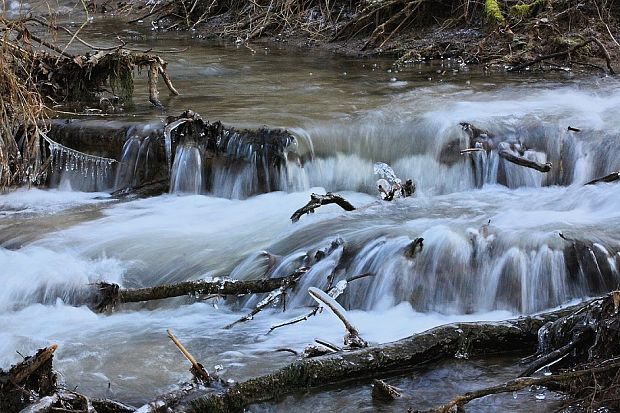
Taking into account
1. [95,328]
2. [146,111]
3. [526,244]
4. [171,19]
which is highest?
[171,19]

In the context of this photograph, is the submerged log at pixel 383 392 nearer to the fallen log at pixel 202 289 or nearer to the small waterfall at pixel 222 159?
the fallen log at pixel 202 289

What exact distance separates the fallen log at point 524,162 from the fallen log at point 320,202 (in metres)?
1.45

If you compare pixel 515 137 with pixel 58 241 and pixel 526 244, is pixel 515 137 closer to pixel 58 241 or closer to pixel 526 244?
pixel 526 244

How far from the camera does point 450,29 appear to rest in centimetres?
1299

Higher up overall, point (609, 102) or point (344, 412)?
point (609, 102)

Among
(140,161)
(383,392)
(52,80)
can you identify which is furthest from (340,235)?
(52,80)

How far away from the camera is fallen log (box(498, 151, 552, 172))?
6.81 m

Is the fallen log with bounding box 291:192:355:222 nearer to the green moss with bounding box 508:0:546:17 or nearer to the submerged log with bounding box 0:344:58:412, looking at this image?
the submerged log with bounding box 0:344:58:412

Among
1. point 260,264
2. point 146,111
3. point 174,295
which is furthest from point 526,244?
point 146,111

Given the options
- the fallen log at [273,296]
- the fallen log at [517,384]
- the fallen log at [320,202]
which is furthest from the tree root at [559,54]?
the fallen log at [517,384]

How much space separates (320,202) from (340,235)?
34 cm

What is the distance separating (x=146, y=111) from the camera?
351 inches

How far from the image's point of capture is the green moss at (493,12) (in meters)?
12.1

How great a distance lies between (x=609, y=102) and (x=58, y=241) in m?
5.24
